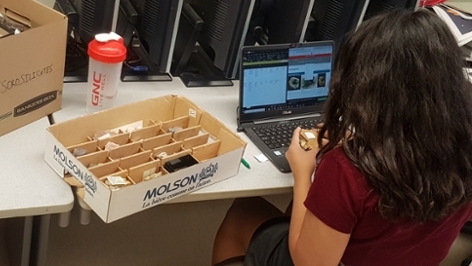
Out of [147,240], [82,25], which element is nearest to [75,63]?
[82,25]

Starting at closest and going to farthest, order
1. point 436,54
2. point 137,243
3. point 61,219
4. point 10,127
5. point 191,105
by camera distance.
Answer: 1. point 436,54
2. point 61,219
3. point 10,127
4. point 191,105
5. point 137,243

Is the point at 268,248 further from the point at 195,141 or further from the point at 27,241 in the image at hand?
the point at 27,241

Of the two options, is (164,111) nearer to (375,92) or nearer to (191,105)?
(191,105)

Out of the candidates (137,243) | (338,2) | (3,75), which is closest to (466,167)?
(338,2)

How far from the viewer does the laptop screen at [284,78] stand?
1.55m

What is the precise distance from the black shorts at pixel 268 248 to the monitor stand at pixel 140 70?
0.57 metres

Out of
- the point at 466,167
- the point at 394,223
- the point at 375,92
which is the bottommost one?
the point at 394,223

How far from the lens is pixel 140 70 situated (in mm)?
1780

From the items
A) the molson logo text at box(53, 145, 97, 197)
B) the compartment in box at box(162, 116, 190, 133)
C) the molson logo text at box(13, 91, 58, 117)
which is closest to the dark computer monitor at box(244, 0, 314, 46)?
the compartment in box at box(162, 116, 190, 133)

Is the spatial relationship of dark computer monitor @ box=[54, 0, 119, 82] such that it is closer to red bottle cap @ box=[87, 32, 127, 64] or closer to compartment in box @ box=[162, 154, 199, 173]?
red bottle cap @ box=[87, 32, 127, 64]

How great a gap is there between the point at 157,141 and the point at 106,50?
0.27m

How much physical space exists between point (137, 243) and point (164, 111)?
29.0 inches

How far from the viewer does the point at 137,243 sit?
211cm

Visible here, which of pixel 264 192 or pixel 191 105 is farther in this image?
pixel 191 105
